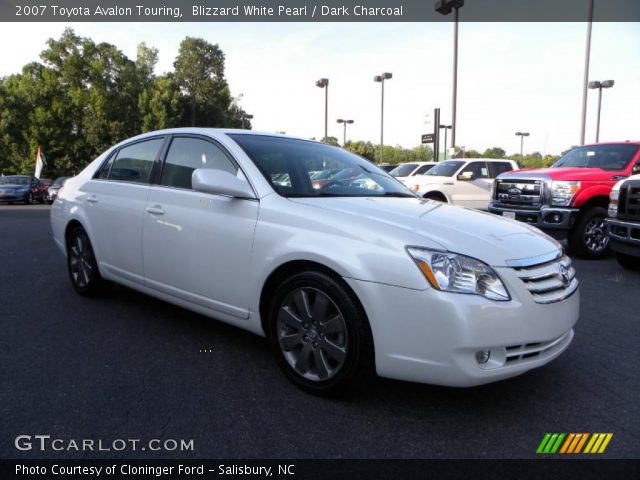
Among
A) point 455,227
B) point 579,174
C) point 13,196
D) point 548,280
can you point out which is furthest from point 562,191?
point 13,196

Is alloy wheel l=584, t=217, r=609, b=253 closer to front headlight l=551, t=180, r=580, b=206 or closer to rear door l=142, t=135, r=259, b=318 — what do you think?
front headlight l=551, t=180, r=580, b=206

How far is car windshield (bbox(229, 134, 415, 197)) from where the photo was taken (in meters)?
3.26

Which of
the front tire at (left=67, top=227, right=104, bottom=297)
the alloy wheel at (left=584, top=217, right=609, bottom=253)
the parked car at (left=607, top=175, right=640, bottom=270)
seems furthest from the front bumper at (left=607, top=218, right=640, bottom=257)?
the front tire at (left=67, top=227, right=104, bottom=297)

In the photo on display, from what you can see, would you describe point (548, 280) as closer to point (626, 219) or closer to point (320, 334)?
point (320, 334)

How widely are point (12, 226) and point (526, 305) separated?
41.7ft

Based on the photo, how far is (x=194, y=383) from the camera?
2961 millimetres

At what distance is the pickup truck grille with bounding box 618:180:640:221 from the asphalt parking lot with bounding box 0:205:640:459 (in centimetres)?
265

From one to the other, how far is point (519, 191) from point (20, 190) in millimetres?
23379

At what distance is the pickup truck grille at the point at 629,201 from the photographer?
Answer: 6.14 meters

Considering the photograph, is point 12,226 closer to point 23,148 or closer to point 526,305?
point 526,305

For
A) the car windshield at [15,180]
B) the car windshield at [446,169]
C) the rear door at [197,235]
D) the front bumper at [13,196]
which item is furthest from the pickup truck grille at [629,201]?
the car windshield at [15,180]

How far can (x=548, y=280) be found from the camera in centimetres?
265

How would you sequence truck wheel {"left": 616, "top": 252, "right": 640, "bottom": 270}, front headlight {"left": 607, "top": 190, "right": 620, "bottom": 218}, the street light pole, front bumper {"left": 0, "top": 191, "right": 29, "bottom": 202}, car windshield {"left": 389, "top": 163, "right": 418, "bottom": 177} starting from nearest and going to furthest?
1. front headlight {"left": 607, "top": 190, "right": 620, "bottom": 218}
2. truck wheel {"left": 616, "top": 252, "right": 640, "bottom": 270}
3. car windshield {"left": 389, "top": 163, "right": 418, "bottom": 177}
4. the street light pole
5. front bumper {"left": 0, "top": 191, "right": 29, "bottom": 202}

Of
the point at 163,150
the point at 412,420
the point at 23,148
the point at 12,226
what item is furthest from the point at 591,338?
the point at 23,148
